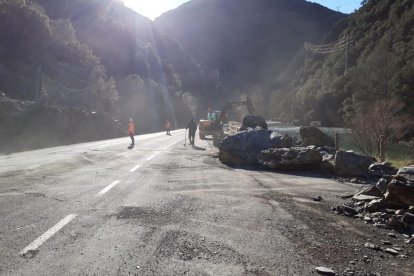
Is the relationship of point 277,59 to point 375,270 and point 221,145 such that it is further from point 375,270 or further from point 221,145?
point 375,270

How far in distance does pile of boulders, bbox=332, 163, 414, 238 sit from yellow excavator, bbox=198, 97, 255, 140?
27.1 m

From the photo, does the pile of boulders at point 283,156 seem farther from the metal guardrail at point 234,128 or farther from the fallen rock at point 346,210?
the metal guardrail at point 234,128

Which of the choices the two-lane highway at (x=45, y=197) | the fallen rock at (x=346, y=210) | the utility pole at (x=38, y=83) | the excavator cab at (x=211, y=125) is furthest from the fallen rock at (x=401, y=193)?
the utility pole at (x=38, y=83)

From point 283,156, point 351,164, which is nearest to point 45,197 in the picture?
point 283,156

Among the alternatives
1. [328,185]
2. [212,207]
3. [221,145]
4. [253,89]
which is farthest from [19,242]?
[253,89]

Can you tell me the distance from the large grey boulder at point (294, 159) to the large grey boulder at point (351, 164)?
0.99 meters

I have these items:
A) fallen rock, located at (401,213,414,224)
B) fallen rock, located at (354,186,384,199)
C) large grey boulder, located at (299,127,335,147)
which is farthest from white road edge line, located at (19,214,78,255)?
large grey boulder, located at (299,127,335,147)

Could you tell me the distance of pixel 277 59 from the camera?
18850 cm

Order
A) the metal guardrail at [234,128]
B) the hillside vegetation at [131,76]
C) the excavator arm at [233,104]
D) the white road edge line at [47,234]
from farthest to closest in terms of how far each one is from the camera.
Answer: the hillside vegetation at [131,76], the excavator arm at [233,104], the metal guardrail at [234,128], the white road edge line at [47,234]

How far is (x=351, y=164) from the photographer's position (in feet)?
44.8

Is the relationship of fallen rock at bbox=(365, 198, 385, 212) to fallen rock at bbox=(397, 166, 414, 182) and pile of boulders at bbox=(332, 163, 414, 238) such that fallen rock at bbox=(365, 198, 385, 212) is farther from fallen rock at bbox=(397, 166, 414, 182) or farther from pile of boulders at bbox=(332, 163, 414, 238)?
fallen rock at bbox=(397, 166, 414, 182)

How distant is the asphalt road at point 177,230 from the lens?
15.9ft

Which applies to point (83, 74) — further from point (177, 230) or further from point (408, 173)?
point (177, 230)

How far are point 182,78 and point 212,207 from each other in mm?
138666
